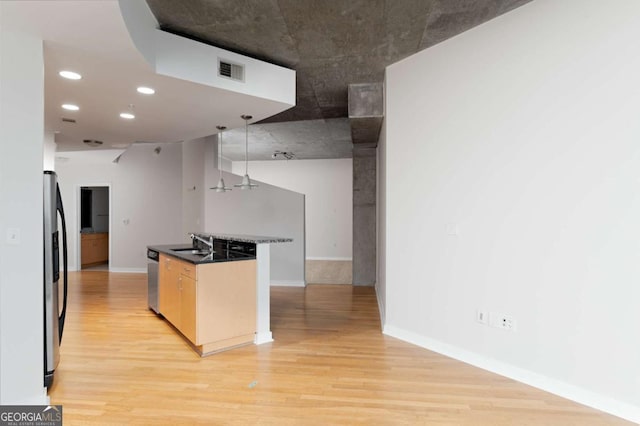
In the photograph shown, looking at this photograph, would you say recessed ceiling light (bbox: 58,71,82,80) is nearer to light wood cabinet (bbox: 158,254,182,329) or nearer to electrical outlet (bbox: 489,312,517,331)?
light wood cabinet (bbox: 158,254,182,329)

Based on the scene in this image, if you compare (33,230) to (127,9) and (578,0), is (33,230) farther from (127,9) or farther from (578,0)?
(578,0)

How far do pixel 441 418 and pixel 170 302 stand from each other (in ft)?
10.2

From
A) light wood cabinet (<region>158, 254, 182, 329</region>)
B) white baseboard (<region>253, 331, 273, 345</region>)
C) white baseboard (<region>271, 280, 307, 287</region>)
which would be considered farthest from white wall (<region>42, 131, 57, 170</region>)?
white baseboard (<region>253, 331, 273, 345</region>)

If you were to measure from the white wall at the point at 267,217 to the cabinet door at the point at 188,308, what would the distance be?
337cm

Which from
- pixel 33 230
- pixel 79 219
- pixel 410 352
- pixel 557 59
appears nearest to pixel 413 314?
pixel 410 352

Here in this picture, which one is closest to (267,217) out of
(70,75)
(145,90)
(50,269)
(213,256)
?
(213,256)

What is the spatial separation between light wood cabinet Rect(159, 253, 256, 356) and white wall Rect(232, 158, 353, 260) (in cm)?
730

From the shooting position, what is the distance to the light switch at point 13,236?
2395 millimetres

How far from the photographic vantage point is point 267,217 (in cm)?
746

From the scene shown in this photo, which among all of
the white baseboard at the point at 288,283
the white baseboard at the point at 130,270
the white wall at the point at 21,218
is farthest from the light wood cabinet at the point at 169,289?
the white baseboard at the point at 130,270

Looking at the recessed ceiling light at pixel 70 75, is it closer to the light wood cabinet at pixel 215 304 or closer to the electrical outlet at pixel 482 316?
the light wood cabinet at pixel 215 304

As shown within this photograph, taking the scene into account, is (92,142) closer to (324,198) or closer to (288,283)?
(288,283)

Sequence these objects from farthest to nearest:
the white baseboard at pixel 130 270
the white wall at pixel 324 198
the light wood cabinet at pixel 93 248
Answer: the white wall at pixel 324 198 < the light wood cabinet at pixel 93 248 < the white baseboard at pixel 130 270

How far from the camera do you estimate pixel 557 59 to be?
281 centimetres
